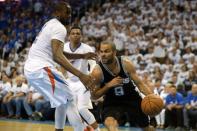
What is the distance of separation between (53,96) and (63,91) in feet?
0.53

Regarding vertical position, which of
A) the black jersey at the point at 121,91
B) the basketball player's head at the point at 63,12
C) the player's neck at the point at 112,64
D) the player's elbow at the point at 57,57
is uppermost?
the basketball player's head at the point at 63,12

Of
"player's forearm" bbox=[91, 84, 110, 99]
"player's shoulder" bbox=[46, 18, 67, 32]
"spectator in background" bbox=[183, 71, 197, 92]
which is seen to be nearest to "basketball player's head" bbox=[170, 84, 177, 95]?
"spectator in background" bbox=[183, 71, 197, 92]

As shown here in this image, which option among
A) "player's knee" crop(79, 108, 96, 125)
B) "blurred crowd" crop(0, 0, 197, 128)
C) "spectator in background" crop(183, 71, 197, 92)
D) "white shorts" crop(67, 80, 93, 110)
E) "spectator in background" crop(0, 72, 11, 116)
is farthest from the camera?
"spectator in background" crop(0, 72, 11, 116)

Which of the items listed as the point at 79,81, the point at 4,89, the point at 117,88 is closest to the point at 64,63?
the point at 117,88

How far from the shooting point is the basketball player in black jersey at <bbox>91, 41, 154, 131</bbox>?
704 centimetres

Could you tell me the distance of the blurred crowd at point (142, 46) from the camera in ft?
43.1

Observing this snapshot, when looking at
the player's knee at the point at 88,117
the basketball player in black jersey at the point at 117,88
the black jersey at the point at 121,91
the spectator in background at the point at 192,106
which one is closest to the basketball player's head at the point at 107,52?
the basketball player in black jersey at the point at 117,88

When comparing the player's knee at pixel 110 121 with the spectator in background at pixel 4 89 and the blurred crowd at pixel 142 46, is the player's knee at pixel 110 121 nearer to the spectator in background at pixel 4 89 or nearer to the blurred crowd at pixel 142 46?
the blurred crowd at pixel 142 46

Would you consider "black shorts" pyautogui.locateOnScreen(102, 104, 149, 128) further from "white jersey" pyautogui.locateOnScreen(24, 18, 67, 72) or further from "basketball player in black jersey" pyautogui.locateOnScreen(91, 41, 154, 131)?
"white jersey" pyautogui.locateOnScreen(24, 18, 67, 72)

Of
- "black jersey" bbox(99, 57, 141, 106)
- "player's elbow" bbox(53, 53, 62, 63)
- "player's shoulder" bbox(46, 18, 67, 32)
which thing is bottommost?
"black jersey" bbox(99, 57, 141, 106)

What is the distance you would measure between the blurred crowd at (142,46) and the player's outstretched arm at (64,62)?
6.36 metres

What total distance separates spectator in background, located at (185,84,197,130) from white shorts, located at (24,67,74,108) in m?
6.13

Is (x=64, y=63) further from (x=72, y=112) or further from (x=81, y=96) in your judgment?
(x=81, y=96)

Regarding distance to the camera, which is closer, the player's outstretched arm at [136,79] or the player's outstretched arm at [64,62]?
the player's outstretched arm at [64,62]
